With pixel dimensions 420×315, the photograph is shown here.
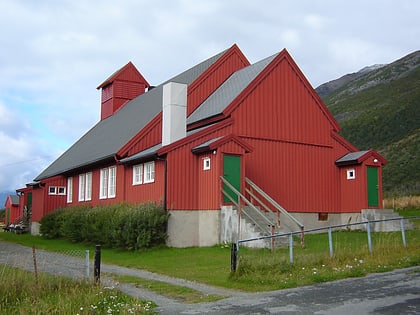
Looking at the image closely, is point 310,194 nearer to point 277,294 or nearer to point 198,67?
point 198,67

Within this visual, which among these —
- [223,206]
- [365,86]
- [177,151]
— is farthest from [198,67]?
[365,86]

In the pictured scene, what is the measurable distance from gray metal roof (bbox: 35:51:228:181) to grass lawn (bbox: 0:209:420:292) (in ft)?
32.2

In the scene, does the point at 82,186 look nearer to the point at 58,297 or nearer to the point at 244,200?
the point at 244,200

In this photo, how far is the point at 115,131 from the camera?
3369 cm

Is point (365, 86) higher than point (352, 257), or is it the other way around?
point (365, 86)

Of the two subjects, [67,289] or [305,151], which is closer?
[67,289]

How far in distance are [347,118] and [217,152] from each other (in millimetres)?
75114

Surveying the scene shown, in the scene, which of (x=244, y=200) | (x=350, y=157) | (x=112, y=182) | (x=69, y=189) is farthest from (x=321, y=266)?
(x=69, y=189)

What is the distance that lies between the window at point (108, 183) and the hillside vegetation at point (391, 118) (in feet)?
85.6

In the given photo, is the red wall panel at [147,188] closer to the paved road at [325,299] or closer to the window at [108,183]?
the window at [108,183]

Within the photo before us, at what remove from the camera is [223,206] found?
22.4 meters

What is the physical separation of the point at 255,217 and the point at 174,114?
6.47 meters

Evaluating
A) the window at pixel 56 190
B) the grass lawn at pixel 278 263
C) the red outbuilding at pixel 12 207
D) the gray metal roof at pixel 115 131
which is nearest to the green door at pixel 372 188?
the grass lawn at pixel 278 263

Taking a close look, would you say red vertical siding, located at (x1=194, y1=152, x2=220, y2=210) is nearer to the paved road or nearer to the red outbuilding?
the paved road
